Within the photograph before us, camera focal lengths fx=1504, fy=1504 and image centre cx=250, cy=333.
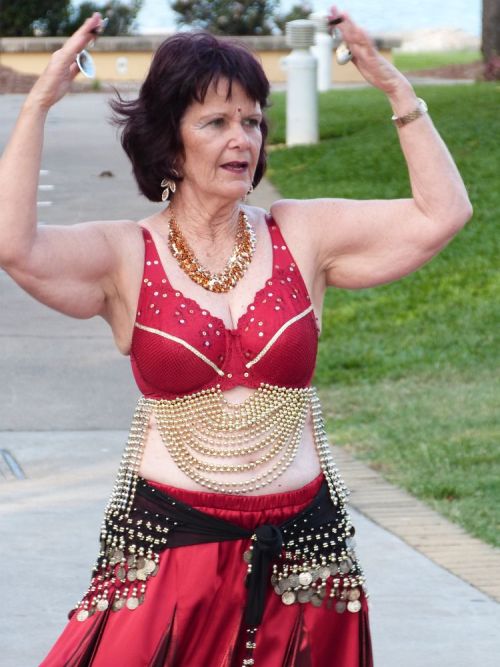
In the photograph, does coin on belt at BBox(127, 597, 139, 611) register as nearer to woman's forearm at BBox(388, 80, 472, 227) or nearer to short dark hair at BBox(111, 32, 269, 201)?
short dark hair at BBox(111, 32, 269, 201)

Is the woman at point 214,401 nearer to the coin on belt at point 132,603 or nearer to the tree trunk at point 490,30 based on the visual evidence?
the coin on belt at point 132,603

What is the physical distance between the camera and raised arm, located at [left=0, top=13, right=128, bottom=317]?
9.82 ft

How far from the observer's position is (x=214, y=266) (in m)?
3.33

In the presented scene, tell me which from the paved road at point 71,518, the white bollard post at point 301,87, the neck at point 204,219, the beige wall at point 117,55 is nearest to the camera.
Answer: the neck at point 204,219

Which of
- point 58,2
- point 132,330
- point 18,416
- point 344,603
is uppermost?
point 132,330

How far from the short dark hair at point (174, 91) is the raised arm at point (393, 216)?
0.21 metres

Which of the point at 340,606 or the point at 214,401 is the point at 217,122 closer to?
the point at 214,401

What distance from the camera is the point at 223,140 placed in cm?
322

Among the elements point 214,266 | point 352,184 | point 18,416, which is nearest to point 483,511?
point 18,416

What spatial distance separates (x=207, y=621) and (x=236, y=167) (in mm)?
972

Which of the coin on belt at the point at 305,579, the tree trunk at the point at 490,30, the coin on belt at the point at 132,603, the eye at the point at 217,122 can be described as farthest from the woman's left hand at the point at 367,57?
the tree trunk at the point at 490,30

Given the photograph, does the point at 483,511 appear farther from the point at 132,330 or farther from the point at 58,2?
the point at 58,2

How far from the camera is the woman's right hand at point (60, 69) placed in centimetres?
297

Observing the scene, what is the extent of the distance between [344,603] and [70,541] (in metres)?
2.83
